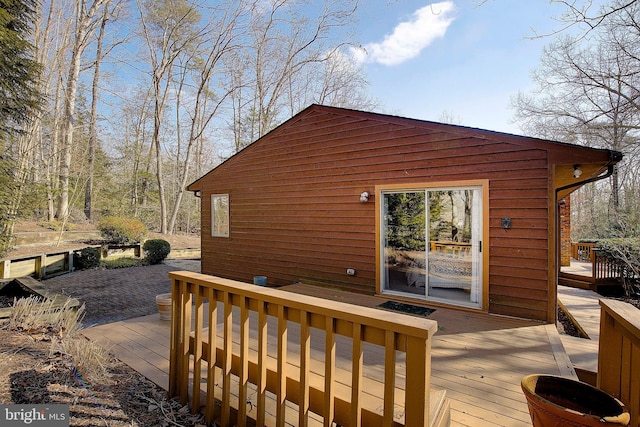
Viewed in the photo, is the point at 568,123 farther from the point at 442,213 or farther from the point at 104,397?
the point at 104,397

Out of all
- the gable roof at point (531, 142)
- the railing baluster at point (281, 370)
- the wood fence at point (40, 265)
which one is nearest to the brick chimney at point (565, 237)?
the gable roof at point (531, 142)

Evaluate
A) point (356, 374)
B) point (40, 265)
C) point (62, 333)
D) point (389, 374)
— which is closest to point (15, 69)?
point (62, 333)

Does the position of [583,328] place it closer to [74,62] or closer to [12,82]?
[12,82]

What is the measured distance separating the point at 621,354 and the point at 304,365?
5.81 ft

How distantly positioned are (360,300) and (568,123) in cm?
1523

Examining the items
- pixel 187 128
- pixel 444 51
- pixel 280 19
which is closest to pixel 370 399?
pixel 444 51

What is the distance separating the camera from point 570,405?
1.47 meters

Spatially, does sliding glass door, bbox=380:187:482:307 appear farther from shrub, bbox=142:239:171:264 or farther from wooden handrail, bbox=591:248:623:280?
shrub, bbox=142:239:171:264

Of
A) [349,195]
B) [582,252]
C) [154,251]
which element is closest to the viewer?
[349,195]

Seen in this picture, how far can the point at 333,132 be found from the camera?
598 centimetres

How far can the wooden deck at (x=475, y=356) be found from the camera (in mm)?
2164

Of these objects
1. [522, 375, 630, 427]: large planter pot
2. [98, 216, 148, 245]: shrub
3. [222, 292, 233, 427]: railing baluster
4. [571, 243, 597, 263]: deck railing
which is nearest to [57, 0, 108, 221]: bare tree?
[98, 216, 148, 245]: shrub

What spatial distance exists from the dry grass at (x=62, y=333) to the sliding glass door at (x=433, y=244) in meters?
3.98

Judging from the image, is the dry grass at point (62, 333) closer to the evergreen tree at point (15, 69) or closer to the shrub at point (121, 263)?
the evergreen tree at point (15, 69)
